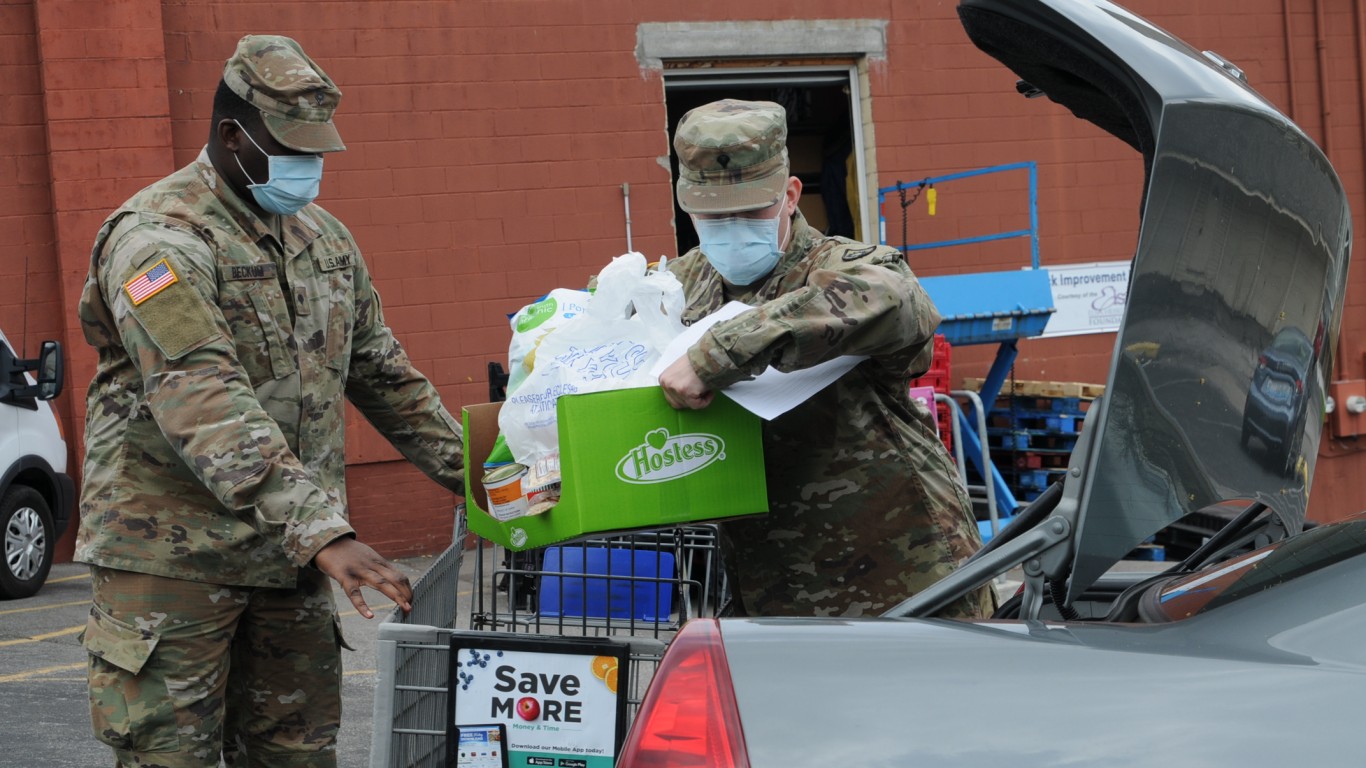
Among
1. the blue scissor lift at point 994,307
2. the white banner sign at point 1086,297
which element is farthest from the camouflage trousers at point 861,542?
the white banner sign at point 1086,297

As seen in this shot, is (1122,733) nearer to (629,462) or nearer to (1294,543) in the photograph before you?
(1294,543)

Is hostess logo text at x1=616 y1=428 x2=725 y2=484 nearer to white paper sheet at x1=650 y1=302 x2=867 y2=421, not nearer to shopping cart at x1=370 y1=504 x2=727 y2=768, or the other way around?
white paper sheet at x1=650 y1=302 x2=867 y2=421

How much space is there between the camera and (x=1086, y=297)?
11820 mm

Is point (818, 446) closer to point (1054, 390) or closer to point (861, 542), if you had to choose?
point (861, 542)

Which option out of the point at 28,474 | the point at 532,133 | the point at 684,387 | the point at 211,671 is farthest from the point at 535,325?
the point at 532,133

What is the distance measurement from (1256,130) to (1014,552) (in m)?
0.71

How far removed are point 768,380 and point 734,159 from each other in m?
0.47

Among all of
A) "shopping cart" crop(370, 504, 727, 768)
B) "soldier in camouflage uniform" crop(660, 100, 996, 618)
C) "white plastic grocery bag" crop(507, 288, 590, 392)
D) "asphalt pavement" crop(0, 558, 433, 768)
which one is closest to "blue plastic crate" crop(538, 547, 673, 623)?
"shopping cart" crop(370, 504, 727, 768)

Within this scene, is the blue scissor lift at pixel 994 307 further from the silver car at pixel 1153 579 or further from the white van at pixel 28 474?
the silver car at pixel 1153 579

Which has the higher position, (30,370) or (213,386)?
(213,386)

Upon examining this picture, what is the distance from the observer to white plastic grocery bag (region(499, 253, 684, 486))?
269cm

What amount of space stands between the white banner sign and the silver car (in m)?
9.46

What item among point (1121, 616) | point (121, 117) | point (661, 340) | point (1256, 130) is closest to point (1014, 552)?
Answer: point (1121, 616)

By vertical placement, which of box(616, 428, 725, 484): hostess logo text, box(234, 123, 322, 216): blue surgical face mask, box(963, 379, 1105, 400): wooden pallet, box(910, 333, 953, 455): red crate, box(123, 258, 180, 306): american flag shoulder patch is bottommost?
box(963, 379, 1105, 400): wooden pallet
